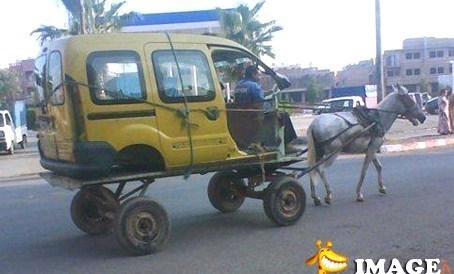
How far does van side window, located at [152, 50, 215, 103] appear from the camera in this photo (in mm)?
6117

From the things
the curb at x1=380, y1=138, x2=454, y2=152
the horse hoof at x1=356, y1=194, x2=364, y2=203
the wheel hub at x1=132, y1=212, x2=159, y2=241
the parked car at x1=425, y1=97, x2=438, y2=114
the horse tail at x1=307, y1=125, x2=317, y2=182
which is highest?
the horse tail at x1=307, y1=125, x2=317, y2=182

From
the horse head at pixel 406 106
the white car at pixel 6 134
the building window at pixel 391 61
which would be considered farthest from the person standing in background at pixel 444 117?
the building window at pixel 391 61

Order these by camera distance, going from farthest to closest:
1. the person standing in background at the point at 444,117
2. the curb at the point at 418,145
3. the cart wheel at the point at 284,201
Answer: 1. the person standing in background at the point at 444,117
2. the curb at the point at 418,145
3. the cart wheel at the point at 284,201

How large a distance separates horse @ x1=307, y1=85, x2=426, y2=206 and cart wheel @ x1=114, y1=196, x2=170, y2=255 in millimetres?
2819

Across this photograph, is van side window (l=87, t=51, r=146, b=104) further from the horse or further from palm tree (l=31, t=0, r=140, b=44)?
palm tree (l=31, t=0, r=140, b=44)

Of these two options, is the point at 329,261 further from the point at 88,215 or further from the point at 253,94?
the point at 88,215

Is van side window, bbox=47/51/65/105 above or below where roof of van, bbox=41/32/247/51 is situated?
below

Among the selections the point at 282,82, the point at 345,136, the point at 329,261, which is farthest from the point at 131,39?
the point at 345,136

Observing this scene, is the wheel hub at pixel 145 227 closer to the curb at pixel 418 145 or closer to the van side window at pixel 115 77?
the van side window at pixel 115 77

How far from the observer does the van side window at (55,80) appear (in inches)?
230

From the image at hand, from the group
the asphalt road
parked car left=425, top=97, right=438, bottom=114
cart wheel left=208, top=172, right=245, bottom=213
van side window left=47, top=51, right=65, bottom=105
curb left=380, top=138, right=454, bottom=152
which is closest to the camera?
the asphalt road

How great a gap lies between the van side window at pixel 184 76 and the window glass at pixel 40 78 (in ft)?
4.22

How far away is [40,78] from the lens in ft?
21.0

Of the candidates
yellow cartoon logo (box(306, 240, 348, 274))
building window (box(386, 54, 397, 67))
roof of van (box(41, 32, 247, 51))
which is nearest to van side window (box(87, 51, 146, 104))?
roof of van (box(41, 32, 247, 51))
